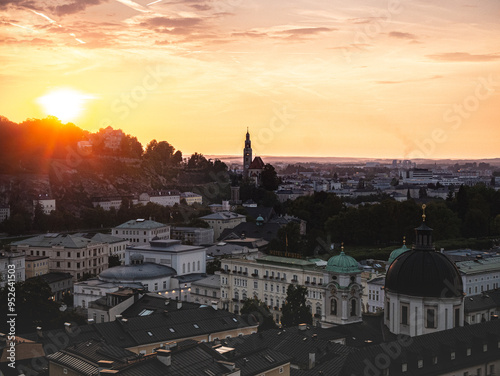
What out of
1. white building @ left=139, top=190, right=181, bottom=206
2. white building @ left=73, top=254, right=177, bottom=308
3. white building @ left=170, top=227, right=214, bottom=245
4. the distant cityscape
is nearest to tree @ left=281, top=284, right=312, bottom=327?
the distant cityscape

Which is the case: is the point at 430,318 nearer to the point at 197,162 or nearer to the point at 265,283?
the point at 265,283

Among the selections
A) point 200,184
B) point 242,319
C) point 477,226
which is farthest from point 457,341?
point 200,184

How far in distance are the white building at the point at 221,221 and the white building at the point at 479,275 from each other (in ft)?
168

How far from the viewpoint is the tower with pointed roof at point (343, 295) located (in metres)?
45.7

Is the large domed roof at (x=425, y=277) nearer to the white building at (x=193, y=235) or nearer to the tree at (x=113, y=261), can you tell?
the tree at (x=113, y=261)

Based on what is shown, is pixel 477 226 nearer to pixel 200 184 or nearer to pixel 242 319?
pixel 242 319

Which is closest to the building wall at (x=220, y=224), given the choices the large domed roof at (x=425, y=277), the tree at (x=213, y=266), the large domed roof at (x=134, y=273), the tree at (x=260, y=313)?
the tree at (x=213, y=266)

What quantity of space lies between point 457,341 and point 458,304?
3044mm

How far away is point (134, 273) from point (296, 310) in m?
17.5

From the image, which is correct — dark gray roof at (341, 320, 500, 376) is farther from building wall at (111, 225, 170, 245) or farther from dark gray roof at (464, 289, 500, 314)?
building wall at (111, 225, 170, 245)

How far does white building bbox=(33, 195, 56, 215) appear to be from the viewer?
128 metres

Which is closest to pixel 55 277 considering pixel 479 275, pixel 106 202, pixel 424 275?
pixel 479 275

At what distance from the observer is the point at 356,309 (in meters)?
45.8

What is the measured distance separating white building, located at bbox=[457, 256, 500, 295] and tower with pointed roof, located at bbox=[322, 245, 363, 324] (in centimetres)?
2027
